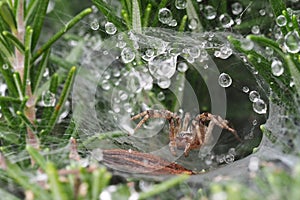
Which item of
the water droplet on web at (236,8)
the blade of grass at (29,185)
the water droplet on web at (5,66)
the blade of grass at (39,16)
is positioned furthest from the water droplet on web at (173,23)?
the blade of grass at (29,185)

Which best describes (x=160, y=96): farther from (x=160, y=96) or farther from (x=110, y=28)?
(x=110, y=28)

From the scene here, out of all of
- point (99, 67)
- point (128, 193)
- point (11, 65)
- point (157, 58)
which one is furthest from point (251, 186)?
point (99, 67)

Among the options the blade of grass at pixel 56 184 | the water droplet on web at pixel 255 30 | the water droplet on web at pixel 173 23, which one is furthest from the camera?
the water droplet on web at pixel 255 30

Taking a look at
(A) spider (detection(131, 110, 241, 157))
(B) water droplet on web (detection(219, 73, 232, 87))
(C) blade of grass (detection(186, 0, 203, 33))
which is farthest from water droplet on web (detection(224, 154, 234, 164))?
(C) blade of grass (detection(186, 0, 203, 33))

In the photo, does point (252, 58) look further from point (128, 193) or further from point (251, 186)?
point (128, 193)

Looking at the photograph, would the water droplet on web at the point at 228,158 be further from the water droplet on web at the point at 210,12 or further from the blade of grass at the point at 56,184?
the blade of grass at the point at 56,184

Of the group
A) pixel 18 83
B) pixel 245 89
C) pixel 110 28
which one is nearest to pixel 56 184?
pixel 18 83
